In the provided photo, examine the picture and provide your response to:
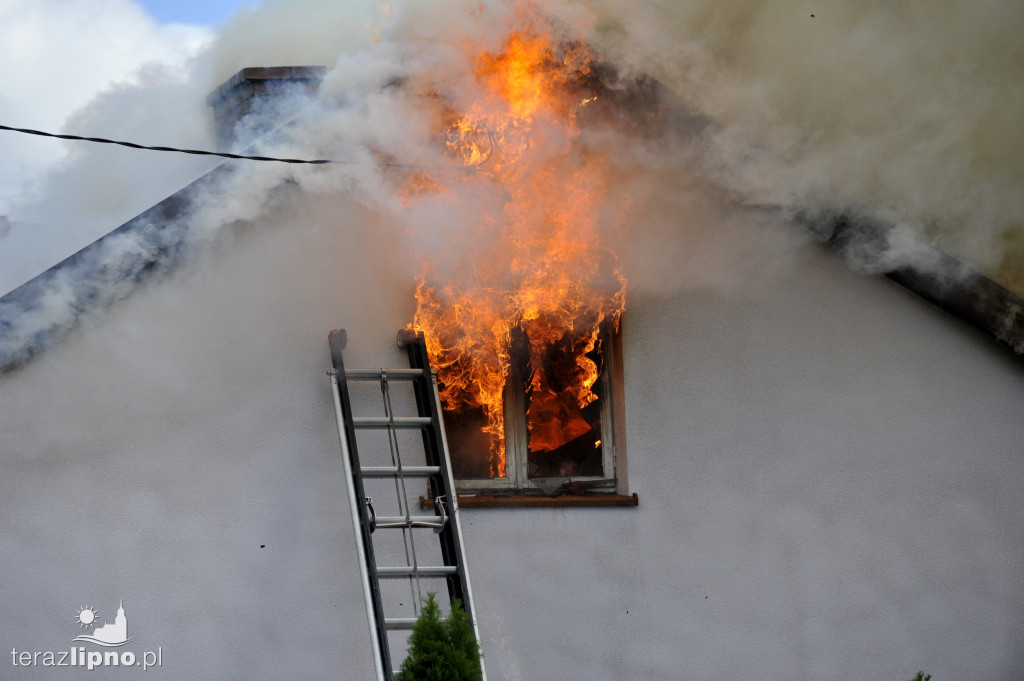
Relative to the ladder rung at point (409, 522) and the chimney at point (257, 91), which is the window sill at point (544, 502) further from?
the chimney at point (257, 91)

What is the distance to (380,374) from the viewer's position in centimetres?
501

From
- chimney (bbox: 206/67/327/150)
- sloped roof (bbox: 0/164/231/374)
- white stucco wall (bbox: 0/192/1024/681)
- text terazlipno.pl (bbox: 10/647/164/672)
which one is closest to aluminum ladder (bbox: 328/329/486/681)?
white stucco wall (bbox: 0/192/1024/681)

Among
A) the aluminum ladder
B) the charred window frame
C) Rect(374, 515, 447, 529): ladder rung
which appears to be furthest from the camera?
the charred window frame

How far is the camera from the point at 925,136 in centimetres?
634

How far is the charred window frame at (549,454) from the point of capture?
213 inches

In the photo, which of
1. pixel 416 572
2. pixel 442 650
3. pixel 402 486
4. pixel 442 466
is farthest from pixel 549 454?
pixel 442 650

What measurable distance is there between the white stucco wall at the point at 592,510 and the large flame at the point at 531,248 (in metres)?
0.34

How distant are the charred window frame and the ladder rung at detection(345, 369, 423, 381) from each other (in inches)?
20.8

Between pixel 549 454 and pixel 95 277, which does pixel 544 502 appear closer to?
pixel 549 454

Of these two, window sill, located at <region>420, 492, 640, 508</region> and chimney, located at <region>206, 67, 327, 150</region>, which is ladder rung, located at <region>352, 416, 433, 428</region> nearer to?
window sill, located at <region>420, 492, 640, 508</region>

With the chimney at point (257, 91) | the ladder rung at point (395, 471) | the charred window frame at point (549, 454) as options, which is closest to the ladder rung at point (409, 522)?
the ladder rung at point (395, 471)

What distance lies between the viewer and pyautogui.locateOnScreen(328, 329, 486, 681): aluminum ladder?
4246 millimetres

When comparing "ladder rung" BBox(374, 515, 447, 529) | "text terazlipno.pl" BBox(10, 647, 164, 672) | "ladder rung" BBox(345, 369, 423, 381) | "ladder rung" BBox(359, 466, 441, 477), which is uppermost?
"ladder rung" BBox(345, 369, 423, 381)

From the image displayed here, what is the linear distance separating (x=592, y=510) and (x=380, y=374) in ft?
4.74
